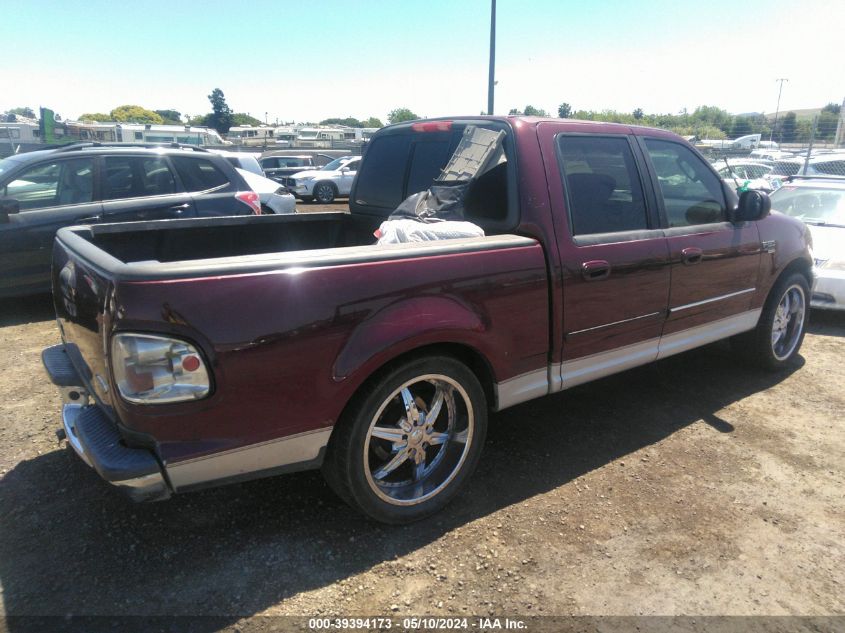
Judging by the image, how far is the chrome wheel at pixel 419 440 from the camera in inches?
107

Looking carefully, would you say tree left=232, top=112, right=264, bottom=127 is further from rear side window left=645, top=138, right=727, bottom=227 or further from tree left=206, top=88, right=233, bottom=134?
rear side window left=645, top=138, right=727, bottom=227

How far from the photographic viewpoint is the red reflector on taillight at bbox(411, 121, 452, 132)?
142 inches

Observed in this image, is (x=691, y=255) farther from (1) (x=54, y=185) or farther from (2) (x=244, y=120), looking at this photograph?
(2) (x=244, y=120)

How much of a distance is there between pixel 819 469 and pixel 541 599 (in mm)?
2146

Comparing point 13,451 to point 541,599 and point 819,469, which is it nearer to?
point 541,599

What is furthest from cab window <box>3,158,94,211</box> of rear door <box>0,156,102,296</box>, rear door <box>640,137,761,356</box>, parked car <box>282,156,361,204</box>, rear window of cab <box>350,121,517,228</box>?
parked car <box>282,156,361,204</box>

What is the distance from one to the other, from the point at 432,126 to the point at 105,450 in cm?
260

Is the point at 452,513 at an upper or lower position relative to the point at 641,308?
lower

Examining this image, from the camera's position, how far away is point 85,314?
2.43 metres

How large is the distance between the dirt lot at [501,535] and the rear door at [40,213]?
235 centimetres

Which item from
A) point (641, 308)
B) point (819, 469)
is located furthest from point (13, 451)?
point (819, 469)

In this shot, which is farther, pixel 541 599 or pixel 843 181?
pixel 843 181

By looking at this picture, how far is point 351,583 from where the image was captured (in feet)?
8.04

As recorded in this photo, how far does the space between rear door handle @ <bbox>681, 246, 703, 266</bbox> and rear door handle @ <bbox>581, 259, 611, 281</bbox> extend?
75 cm
